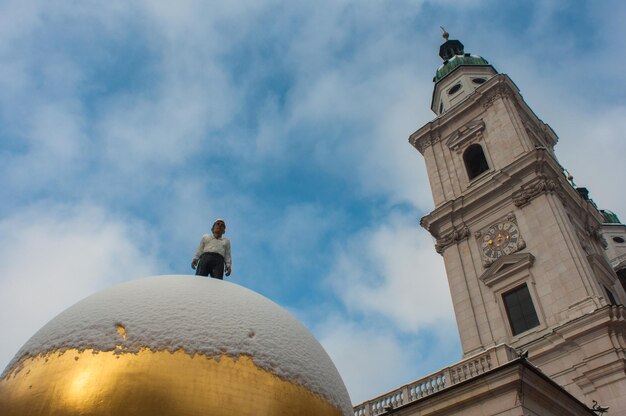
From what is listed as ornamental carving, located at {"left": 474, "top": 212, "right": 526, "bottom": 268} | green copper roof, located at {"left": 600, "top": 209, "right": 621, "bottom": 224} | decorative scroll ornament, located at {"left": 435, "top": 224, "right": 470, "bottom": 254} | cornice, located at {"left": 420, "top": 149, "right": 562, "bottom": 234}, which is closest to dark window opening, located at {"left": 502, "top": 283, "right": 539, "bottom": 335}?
ornamental carving, located at {"left": 474, "top": 212, "right": 526, "bottom": 268}

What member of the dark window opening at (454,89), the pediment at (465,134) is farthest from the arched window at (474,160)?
the dark window opening at (454,89)

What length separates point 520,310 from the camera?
74.7 feet

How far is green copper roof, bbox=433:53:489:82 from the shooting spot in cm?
3784

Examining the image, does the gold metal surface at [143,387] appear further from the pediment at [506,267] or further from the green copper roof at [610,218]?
the green copper roof at [610,218]

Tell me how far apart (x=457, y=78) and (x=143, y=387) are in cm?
3705

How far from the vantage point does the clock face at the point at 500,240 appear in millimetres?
24672

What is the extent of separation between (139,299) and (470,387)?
13527 millimetres

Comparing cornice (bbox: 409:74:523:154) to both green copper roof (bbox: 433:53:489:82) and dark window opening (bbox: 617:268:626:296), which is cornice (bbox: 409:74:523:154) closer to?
green copper roof (bbox: 433:53:489:82)

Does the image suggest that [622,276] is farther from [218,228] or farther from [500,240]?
[218,228]

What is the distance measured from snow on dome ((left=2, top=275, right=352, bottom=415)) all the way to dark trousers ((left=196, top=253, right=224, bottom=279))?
0.75 meters

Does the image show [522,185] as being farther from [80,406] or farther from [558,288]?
[80,406]

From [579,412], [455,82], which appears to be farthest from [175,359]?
[455,82]

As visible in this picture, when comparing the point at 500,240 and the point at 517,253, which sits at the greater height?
the point at 500,240

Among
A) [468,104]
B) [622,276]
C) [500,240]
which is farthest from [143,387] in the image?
[622,276]
